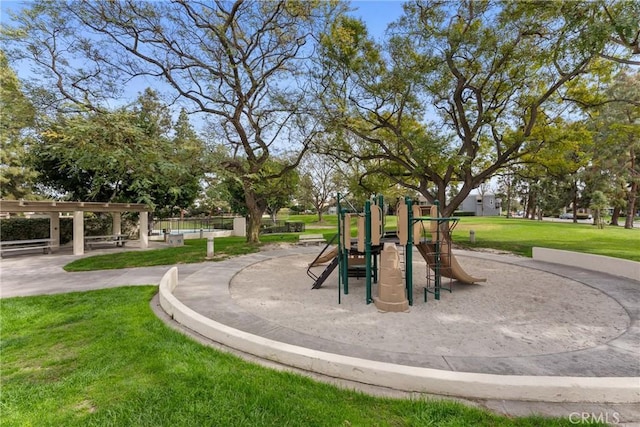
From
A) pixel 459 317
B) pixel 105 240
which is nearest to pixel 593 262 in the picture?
pixel 459 317

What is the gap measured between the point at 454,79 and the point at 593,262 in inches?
376

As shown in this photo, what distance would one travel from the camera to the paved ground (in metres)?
3.73

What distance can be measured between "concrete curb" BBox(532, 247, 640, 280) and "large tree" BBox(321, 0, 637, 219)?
474 centimetres

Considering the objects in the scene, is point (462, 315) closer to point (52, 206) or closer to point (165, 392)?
point (165, 392)

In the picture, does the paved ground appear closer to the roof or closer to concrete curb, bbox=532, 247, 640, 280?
concrete curb, bbox=532, 247, 640, 280

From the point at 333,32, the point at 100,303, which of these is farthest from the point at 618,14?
the point at 100,303

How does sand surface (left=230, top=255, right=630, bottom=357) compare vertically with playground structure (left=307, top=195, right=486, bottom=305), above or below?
below

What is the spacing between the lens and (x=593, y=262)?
9.44 metres

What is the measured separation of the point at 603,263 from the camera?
913 centimetres

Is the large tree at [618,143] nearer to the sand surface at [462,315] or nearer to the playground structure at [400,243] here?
the sand surface at [462,315]

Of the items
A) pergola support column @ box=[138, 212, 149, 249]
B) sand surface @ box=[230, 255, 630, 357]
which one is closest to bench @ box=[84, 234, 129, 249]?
pergola support column @ box=[138, 212, 149, 249]

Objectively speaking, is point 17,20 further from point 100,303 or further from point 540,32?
point 540,32

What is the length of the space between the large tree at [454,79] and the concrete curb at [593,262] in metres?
4.74

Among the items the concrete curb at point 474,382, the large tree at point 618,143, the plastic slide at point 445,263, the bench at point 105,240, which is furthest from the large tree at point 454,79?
the bench at point 105,240
